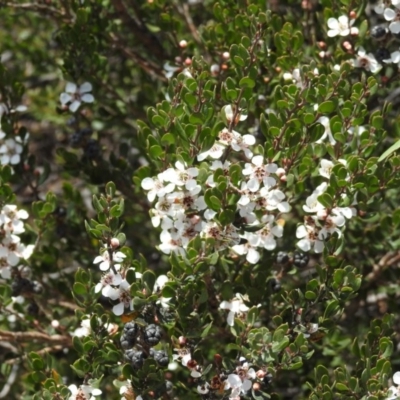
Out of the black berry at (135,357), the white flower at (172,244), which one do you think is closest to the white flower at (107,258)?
the white flower at (172,244)

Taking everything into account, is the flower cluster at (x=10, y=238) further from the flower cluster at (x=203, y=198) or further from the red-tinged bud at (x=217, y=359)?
the red-tinged bud at (x=217, y=359)

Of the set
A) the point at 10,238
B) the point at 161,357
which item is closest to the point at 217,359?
the point at 161,357

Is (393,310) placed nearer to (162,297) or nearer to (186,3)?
(162,297)

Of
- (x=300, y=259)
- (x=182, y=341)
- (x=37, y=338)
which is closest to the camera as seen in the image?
(x=182, y=341)

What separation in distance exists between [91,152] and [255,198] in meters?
0.90

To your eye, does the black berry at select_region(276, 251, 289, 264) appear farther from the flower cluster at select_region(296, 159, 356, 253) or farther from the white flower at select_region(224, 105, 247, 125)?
the white flower at select_region(224, 105, 247, 125)

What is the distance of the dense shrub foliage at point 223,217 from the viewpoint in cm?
216

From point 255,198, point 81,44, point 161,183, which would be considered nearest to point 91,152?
point 81,44

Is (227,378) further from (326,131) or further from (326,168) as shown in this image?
(326,131)

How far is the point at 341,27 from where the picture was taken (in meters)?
2.56

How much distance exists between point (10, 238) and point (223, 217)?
79cm

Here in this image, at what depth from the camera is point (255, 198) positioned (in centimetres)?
217

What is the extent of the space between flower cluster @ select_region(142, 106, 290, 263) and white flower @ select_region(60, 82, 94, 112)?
0.65 metres

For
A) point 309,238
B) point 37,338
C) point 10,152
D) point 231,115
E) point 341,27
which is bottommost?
point 37,338
